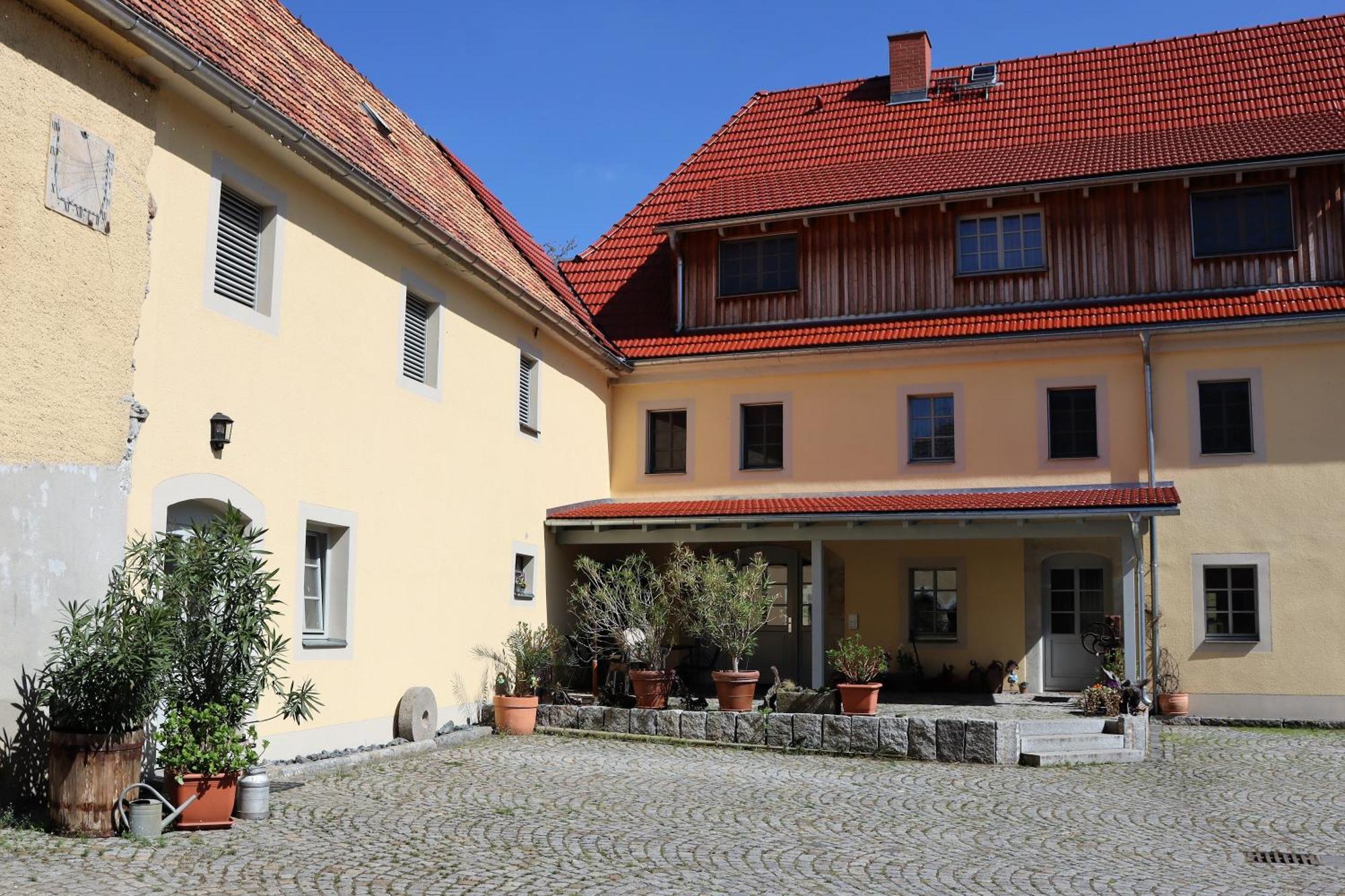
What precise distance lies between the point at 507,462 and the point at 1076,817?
8.79 metres

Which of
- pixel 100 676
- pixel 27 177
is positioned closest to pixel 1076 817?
pixel 100 676

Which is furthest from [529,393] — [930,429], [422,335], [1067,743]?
[1067,743]

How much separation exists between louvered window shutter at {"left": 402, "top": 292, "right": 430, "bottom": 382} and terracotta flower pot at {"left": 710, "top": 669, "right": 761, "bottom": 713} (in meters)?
5.01

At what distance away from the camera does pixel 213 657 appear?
866 cm

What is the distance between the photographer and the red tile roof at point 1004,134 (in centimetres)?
1922

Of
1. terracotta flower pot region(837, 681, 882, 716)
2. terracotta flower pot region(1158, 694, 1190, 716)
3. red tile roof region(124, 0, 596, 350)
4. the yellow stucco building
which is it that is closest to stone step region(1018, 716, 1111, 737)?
the yellow stucco building

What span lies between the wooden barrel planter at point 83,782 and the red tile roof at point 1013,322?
1286cm

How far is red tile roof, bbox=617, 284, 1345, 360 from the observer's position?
17109 millimetres

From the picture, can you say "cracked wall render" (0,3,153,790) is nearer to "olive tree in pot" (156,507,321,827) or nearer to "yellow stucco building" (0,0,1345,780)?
"yellow stucco building" (0,0,1345,780)

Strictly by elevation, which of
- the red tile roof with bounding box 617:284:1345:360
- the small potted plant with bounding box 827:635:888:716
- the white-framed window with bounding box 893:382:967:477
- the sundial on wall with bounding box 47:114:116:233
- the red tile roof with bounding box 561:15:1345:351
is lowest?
the small potted plant with bounding box 827:635:888:716

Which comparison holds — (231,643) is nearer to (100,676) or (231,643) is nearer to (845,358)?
(100,676)

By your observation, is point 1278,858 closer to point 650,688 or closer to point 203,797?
point 203,797

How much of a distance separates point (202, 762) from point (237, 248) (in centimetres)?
481

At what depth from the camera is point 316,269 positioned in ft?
39.2
